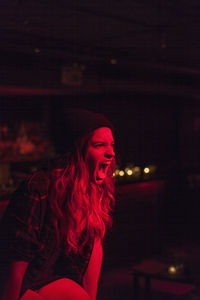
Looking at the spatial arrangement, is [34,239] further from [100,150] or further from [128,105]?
[128,105]

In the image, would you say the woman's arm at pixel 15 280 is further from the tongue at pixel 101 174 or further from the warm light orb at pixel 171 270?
the warm light orb at pixel 171 270

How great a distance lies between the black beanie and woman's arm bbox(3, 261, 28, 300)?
1.54 feet

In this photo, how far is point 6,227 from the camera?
1489 mm

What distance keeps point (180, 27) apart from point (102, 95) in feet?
11.1

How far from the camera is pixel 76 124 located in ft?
5.34

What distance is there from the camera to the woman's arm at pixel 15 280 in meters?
1.46

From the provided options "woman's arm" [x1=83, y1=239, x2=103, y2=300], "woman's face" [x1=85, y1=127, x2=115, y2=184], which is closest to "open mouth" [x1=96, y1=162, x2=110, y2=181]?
"woman's face" [x1=85, y1=127, x2=115, y2=184]

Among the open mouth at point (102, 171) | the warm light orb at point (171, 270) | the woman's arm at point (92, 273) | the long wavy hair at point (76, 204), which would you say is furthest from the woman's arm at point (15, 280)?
the warm light orb at point (171, 270)

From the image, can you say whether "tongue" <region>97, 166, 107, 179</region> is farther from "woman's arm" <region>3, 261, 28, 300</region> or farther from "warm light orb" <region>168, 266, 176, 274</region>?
"warm light orb" <region>168, 266, 176, 274</region>

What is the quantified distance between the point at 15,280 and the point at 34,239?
15 centimetres

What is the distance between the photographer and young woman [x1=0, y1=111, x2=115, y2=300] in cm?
148

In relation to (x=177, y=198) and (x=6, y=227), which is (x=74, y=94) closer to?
(x=177, y=198)

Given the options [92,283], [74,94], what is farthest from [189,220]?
[92,283]

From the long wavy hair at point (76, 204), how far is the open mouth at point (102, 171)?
0.14 ft
